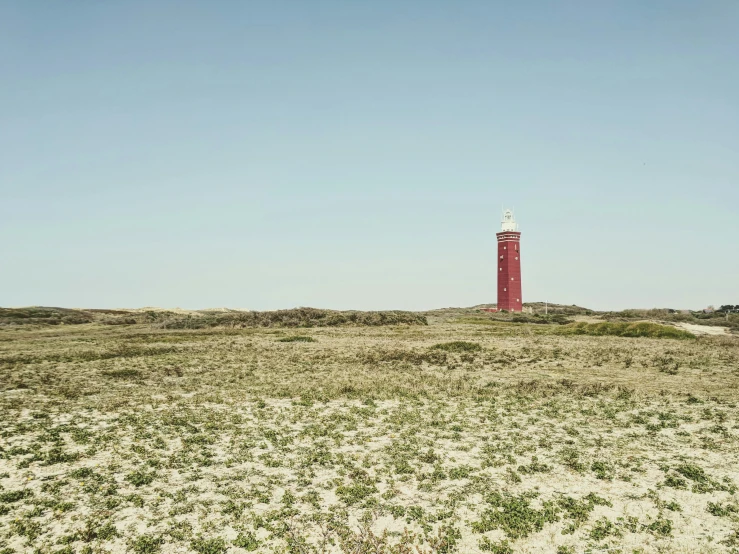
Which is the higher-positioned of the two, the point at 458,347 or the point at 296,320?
the point at 296,320

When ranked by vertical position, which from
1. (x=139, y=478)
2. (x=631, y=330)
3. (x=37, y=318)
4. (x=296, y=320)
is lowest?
(x=139, y=478)

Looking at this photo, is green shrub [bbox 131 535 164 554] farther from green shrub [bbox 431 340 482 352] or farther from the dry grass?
green shrub [bbox 431 340 482 352]

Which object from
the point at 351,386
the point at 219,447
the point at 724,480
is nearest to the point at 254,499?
the point at 219,447

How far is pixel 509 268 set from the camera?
104 metres

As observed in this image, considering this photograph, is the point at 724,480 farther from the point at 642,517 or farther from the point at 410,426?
the point at 410,426

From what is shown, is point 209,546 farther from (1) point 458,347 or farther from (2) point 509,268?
(2) point 509,268

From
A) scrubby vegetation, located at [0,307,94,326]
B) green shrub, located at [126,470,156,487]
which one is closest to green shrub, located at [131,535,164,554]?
green shrub, located at [126,470,156,487]

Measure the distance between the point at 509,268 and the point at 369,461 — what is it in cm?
9410

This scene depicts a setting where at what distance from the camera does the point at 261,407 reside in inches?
842

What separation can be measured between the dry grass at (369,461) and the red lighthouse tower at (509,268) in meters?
74.8

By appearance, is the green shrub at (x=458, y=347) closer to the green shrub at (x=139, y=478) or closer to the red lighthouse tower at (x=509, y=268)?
the green shrub at (x=139, y=478)

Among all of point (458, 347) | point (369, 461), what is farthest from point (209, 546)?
point (458, 347)

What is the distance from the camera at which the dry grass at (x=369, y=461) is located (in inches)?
413

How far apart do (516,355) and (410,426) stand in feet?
71.0
